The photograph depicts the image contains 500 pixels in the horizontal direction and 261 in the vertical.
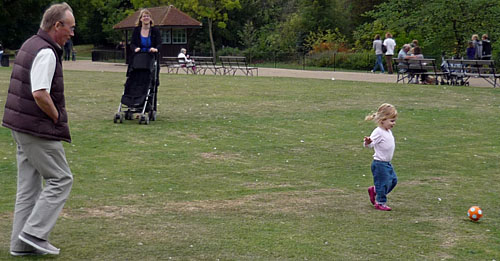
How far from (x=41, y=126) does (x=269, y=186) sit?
3669 mm

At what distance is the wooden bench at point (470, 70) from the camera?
24.3 m

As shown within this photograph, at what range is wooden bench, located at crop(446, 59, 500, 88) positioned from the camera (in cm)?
2430

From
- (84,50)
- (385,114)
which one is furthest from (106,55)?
(385,114)

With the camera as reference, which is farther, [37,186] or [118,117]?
[118,117]

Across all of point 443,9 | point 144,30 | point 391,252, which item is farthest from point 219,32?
point 391,252

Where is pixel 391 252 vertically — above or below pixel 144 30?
below

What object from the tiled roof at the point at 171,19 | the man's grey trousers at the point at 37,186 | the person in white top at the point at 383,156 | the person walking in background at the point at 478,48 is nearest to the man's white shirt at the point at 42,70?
the man's grey trousers at the point at 37,186

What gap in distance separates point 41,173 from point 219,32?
56.7 metres

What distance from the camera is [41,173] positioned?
563cm

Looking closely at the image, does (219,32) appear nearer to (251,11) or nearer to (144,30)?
(251,11)

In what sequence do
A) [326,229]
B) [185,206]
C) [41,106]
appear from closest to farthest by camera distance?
[41,106]
[326,229]
[185,206]

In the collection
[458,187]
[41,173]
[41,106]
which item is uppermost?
[41,106]

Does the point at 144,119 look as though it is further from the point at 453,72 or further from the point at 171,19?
the point at 171,19

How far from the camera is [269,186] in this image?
8695mm
